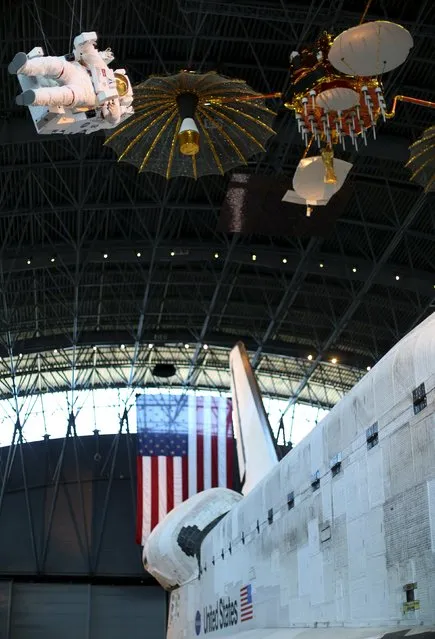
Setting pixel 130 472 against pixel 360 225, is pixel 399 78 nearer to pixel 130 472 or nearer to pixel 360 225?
pixel 360 225

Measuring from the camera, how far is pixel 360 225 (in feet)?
69.3

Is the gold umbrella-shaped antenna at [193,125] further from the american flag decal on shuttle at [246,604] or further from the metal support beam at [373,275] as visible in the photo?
the metal support beam at [373,275]

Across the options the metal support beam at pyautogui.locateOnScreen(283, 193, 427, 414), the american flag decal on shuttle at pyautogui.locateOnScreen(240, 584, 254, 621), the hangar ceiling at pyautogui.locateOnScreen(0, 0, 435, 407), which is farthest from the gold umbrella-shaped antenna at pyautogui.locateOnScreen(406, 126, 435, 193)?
the metal support beam at pyautogui.locateOnScreen(283, 193, 427, 414)

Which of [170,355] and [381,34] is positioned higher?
[170,355]

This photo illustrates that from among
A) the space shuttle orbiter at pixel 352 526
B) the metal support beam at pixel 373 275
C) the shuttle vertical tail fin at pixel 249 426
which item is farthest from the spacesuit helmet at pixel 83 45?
the metal support beam at pixel 373 275

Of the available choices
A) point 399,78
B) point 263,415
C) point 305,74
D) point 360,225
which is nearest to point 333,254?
point 360,225

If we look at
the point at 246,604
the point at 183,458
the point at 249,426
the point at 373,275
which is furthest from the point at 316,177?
the point at 183,458

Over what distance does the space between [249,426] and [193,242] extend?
1065cm

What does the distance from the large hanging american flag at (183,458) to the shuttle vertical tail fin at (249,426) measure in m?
10.7

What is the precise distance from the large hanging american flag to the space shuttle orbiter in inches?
532

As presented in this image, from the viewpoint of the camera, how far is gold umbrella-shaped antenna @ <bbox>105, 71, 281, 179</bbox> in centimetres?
1012

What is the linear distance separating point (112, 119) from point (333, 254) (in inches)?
623

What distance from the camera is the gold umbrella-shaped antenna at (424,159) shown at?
37.8 ft

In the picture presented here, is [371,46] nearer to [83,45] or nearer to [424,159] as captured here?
[83,45]
